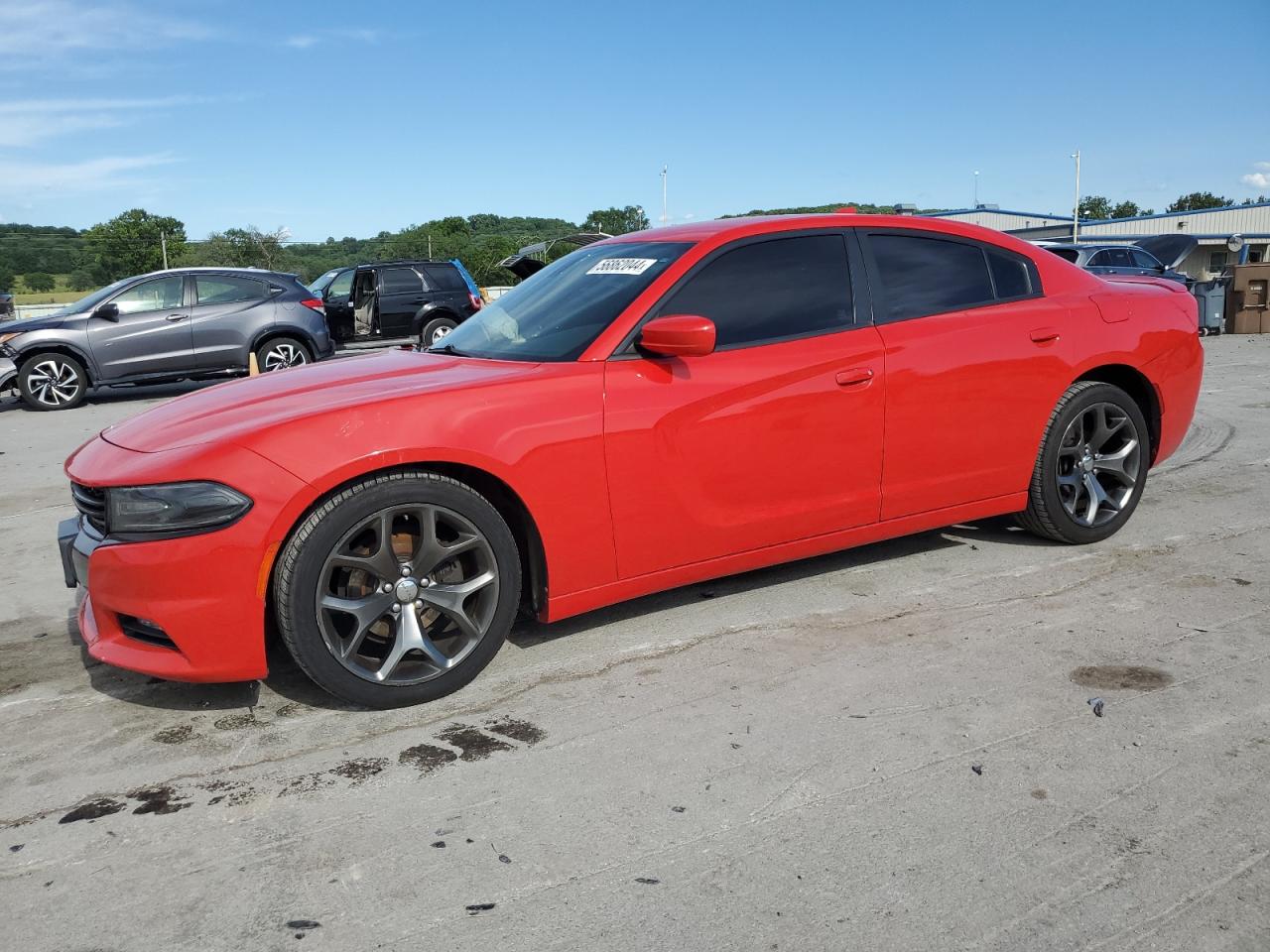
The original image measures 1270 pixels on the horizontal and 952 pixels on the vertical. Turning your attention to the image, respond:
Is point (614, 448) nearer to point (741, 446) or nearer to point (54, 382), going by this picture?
point (741, 446)

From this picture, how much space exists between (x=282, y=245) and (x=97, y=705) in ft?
116

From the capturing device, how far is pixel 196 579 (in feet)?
10.1

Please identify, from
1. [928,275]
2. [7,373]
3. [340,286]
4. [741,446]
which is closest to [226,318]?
[7,373]

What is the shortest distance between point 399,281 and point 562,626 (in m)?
13.4

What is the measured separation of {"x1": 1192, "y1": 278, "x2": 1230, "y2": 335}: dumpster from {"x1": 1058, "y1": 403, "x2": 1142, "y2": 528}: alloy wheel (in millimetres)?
16946

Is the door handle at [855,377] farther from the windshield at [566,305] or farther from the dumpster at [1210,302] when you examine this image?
the dumpster at [1210,302]

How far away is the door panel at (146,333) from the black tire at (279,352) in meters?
0.88

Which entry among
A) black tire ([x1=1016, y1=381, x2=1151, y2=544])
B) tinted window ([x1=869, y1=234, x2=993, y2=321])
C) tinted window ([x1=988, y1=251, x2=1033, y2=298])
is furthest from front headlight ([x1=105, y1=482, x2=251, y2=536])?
black tire ([x1=1016, y1=381, x2=1151, y2=544])

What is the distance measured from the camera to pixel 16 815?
2.80m

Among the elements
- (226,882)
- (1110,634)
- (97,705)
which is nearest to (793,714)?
(1110,634)

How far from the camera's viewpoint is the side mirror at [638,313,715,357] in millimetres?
3570

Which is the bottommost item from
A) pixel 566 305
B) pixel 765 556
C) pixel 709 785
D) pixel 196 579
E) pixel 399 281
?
pixel 709 785

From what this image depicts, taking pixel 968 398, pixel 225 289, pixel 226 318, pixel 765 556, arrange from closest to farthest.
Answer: pixel 765 556, pixel 968 398, pixel 226 318, pixel 225 289

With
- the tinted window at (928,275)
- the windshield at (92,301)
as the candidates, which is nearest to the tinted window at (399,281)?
the windshield at (92,301)
